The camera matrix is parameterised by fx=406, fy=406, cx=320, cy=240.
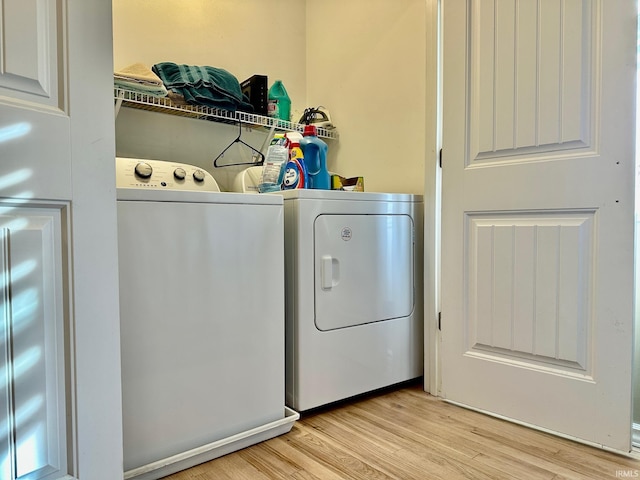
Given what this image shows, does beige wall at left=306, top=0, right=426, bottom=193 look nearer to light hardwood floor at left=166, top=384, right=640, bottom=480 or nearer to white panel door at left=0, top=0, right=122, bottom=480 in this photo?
light hardwood floor at left=166, top=384, right=640, bottom=480

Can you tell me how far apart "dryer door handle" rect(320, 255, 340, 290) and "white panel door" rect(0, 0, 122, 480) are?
81 centimetres

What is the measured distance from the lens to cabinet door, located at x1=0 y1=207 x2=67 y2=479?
2.54 feet

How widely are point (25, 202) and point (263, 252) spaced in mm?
735

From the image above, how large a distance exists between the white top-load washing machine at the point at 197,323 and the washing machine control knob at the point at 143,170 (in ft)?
0.10

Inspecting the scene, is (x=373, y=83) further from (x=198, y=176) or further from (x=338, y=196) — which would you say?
(x=198, y=176)

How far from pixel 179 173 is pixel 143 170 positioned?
0.46 feet

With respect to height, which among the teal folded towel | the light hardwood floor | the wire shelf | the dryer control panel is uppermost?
the teal folded towel

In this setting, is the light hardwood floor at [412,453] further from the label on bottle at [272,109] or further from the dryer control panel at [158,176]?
the label on bottle at [272,109]

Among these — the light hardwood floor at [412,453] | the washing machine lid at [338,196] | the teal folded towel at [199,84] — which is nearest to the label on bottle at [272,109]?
the teal folded towel at [199,84]

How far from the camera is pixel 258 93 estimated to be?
2.07 meters

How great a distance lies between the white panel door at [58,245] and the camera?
77 cm

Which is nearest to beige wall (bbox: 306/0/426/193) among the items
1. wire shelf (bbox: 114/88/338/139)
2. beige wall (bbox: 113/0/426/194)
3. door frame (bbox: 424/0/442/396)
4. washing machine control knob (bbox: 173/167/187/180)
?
beige wall (bbox: 113/0/426/194)

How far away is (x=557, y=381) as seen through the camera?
1.42 m

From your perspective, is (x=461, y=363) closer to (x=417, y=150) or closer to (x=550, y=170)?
(x=550, y=170)
